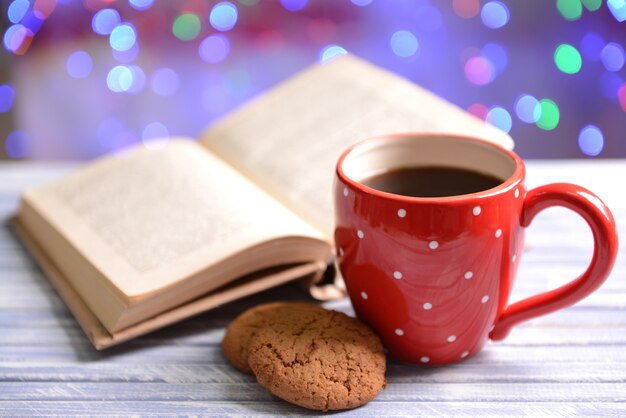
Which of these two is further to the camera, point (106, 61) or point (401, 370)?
point (106, 61)

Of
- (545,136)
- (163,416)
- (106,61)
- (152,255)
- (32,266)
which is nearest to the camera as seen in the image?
(163,416)

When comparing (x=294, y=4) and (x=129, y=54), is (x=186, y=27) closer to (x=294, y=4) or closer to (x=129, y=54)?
(x=129, y=54)

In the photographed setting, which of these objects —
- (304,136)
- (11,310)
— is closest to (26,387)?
(11,310)

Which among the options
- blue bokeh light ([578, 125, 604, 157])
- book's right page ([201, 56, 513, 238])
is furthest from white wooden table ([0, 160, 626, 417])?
blue bokeh light ([578, 125, 604, 157])

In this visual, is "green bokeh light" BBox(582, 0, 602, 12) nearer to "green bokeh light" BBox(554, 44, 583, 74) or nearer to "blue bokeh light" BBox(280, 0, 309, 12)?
"green bokeh light" BBox(554, 44, 583, 74)

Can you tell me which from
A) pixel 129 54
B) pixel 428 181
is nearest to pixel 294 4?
pixel 129 54

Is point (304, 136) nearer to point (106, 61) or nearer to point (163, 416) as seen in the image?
point (163, 416)
